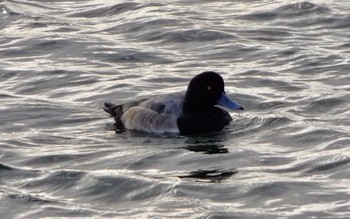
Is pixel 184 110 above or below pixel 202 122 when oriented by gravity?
above

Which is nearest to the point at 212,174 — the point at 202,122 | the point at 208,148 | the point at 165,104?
the point at 208,148

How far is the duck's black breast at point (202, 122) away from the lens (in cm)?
1496

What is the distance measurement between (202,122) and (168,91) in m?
1.54

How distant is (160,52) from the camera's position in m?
18.6

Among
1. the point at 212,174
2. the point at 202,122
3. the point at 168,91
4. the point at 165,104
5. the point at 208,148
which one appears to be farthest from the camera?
the point at 168,91

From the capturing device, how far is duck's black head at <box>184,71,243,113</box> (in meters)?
15.3

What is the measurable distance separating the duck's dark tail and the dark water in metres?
0.14

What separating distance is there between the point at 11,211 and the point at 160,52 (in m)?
7.56

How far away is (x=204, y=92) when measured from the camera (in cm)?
1533

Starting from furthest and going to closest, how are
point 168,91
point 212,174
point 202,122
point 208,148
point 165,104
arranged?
1. point 168,91
2. point 165,104
3. point 202,122
4. point 208,148
5. point 212,174

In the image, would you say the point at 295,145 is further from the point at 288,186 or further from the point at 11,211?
the point at 11,211

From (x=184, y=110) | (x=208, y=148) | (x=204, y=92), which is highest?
(x=204, y=92)

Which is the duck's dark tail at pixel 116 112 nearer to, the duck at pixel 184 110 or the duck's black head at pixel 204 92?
the duck at pixel 184 110

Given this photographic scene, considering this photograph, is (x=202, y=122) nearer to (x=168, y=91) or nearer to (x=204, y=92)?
(x=204, y=92)
